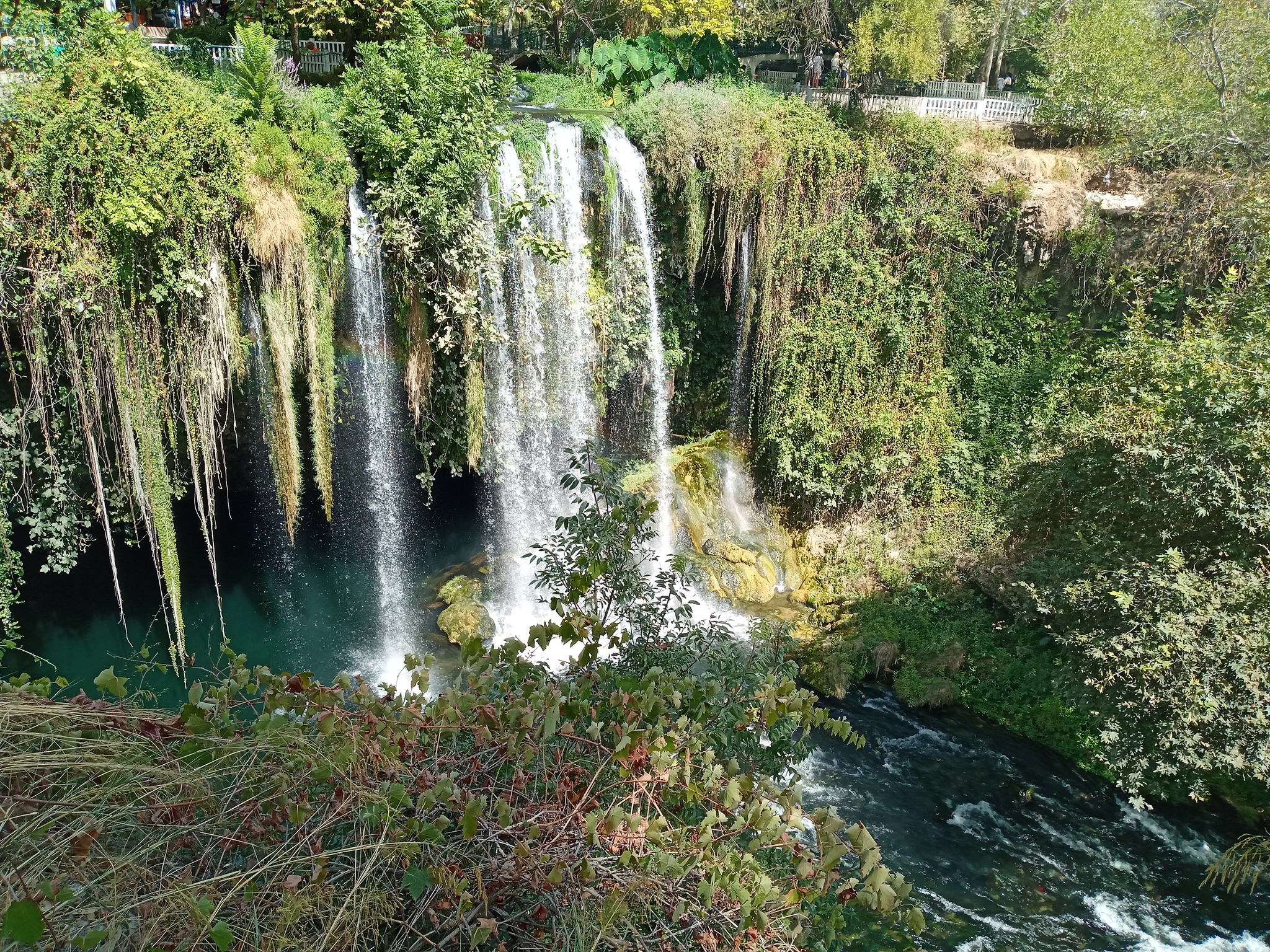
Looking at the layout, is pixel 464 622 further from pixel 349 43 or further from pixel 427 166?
pixel 349 43

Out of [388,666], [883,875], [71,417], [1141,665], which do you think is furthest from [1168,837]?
[71,417]

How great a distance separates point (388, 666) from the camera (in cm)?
1089

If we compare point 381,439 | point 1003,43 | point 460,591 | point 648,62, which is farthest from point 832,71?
point 460,591

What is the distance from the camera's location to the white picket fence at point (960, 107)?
45.8ft

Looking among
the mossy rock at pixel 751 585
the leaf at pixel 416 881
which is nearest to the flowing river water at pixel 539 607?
the mossy rock at pixel 751 585

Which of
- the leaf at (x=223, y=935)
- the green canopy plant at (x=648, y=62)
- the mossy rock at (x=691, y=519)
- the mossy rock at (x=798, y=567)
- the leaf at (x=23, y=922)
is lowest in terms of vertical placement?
the mossy rock at (x=798, y=567)

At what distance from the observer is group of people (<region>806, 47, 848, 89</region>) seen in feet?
52.7

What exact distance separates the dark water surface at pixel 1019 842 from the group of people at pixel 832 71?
1141 centimetres

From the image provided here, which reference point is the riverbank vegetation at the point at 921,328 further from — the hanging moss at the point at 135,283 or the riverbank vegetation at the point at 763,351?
the hanging moss at the point at 135,283

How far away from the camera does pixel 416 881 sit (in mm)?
2516

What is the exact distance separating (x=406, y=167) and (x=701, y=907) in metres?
8.76

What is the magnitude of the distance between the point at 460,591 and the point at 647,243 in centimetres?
561

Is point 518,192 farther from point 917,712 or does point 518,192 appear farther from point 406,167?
point 917,712

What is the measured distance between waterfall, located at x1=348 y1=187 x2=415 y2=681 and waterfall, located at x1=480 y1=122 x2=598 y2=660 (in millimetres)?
1170
